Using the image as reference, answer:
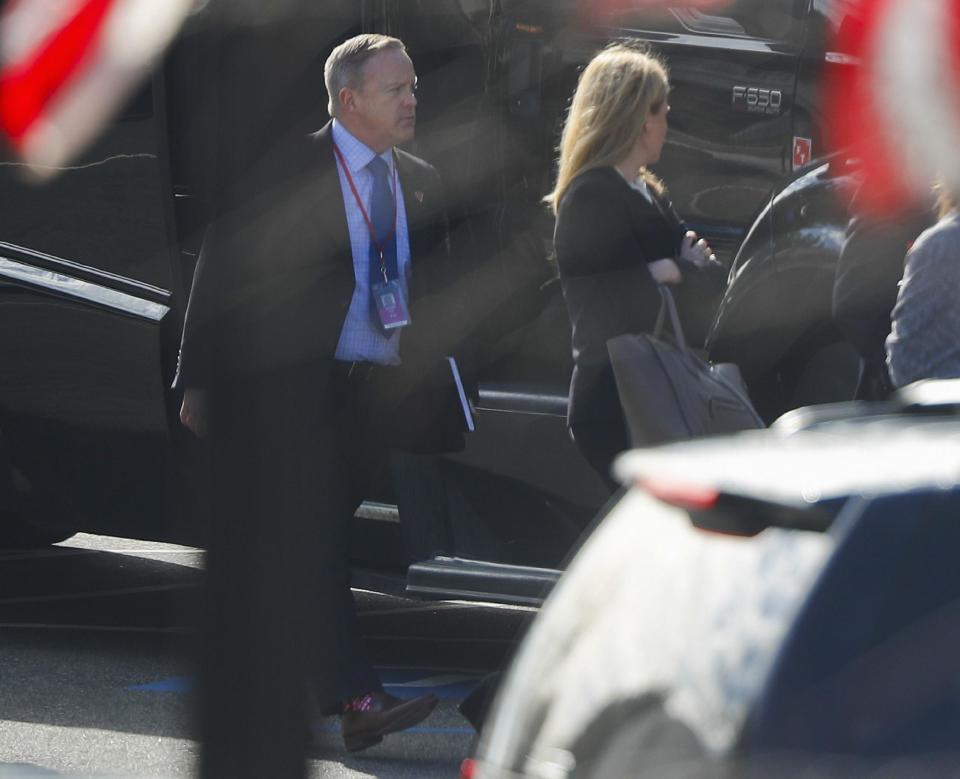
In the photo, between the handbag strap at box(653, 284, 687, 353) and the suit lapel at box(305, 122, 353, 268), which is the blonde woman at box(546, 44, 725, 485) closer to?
the handbag strap at box(653, 284, 687, 353)

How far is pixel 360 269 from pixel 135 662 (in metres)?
1.93

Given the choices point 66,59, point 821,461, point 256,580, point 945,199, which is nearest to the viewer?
point 821,461

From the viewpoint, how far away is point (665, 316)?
15.8ft

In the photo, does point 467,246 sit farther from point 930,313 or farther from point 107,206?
point 930,313

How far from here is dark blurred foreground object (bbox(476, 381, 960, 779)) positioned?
5.74ft

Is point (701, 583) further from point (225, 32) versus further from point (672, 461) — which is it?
point (225, 32)

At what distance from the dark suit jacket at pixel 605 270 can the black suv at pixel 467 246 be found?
21.9 inches

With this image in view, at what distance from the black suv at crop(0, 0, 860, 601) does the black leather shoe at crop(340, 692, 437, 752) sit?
478 millimetres

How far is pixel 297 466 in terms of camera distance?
2.78m

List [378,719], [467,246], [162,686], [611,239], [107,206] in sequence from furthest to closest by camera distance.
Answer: [162,686]
[107,206]
[467,246]
[378,719]
[611,239]

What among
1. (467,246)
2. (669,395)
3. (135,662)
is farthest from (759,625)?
(135,662)

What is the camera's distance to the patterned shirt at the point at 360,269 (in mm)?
4938

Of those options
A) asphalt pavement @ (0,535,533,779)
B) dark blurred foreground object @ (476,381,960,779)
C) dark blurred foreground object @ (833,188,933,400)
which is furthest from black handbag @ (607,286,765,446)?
dark blurred foreground object @ (476,381,960,779)

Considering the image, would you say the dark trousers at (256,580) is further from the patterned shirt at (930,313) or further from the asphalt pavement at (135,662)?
the patterned shirt at (930,313)
